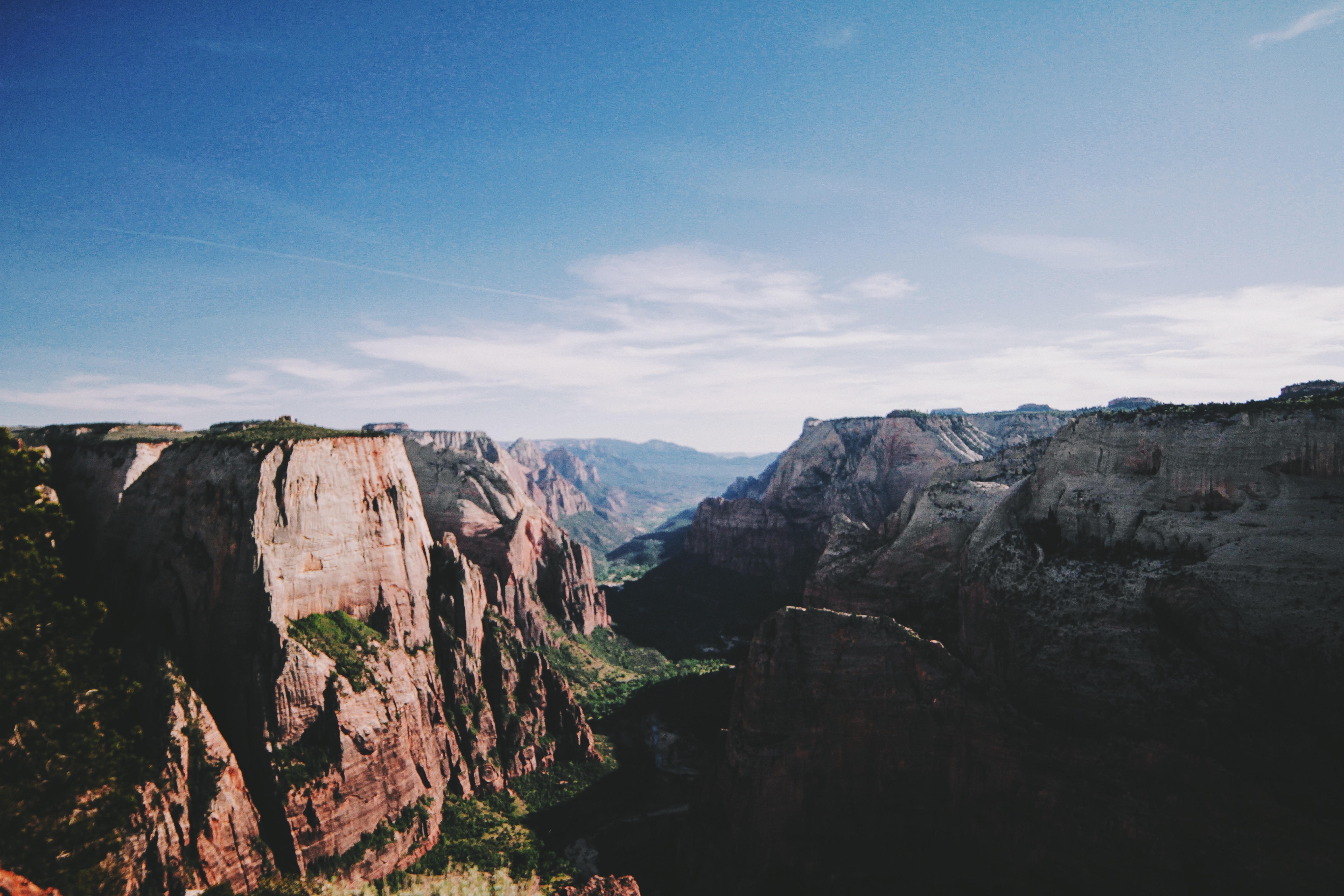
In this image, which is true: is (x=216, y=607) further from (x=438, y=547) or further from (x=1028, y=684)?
(x=1028, y=684)

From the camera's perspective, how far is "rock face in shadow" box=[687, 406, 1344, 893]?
3066 cm

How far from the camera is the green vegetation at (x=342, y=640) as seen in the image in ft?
154

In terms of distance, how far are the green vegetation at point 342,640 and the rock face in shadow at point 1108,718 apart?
29032 millimetres

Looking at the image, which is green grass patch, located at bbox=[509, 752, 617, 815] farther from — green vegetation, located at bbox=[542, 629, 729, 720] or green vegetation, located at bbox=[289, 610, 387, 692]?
green vegetation, located at bbox=[289, 610, 387, 692]

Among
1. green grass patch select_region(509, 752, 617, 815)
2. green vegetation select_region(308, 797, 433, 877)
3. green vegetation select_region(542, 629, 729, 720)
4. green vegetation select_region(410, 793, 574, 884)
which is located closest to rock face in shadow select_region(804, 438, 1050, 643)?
green vegetation select_region(542, 629, 729, 720)

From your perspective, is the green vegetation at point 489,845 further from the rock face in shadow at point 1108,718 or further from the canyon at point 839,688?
the rock face in shadow at point 1108,718

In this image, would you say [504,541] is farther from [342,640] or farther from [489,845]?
[489,845]

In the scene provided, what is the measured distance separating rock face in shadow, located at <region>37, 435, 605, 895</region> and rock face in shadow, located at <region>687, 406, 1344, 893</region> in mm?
26078

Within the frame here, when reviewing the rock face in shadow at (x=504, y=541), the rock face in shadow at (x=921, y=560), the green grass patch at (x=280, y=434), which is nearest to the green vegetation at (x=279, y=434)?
the green grass patch at (x=280, y=434)

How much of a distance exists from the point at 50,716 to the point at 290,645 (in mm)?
12560

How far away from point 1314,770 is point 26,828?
6383 cm

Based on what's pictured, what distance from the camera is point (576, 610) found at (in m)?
103

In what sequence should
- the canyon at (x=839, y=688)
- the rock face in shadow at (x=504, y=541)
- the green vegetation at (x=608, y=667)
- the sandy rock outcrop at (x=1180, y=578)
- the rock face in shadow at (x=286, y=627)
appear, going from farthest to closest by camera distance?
the rock face in shadow at (x=504, y=541), the green vegetation at (x=608, y=667), the rock face in shadow at (x=286, y=627), the sandy rock outcrop at (x=1180, y=578), the canyon at (x=839, y=688)

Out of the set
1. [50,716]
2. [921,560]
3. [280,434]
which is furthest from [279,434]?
[921,560]
